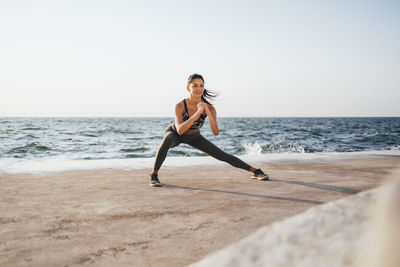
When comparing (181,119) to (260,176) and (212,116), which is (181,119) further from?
(260,176)

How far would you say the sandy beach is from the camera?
6.21 ft

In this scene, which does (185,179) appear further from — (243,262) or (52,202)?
(243,262)

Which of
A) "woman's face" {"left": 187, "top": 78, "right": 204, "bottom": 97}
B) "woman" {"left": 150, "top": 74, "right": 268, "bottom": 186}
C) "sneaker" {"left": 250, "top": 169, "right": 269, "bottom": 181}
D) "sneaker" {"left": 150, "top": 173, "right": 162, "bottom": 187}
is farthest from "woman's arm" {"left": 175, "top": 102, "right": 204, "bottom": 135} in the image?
"sneaker" {"left": 250, "top": 169, "right": 269, "bottom": 181}

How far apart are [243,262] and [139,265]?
127 cm

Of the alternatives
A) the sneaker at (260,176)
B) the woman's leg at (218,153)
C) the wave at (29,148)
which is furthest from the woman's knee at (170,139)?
the wave at (29,148)

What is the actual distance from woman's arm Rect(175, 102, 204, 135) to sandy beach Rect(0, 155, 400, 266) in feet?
2.45

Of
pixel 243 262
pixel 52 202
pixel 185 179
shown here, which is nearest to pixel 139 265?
pixel 243 262

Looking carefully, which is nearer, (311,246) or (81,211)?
(311,246)

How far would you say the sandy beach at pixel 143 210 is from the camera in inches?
74.5

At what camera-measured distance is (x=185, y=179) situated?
4367mm

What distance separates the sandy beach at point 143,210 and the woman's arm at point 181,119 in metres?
0.75

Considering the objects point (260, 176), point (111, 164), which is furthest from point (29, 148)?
point (260, 176)

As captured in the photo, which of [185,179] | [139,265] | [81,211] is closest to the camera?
[139,265]

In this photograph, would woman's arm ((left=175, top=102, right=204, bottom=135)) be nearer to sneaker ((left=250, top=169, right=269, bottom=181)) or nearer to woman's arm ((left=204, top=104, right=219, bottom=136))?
woman's arm ((left=204, top=104, right=219, bottom=136))
